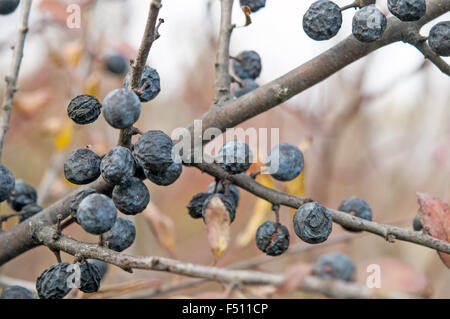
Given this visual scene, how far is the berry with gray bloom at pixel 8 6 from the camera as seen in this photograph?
1.49m

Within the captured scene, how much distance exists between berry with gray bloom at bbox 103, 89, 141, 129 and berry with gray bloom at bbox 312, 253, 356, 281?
1.08 m

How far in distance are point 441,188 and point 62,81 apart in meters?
2.99

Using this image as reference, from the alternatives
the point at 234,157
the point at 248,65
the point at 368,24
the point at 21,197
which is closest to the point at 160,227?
the point at 21,197

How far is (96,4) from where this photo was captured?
2.51 meters

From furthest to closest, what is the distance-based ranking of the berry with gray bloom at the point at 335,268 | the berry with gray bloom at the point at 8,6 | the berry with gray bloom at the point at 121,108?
the berry with gray bloom at the point at 335,268, the berry with gray bloom at the point at 8,6, the berry with gray bloom at the point at 121,108

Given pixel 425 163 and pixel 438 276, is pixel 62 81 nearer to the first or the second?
pixel 425 163

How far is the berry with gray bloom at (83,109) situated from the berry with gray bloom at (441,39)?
2.50 feet

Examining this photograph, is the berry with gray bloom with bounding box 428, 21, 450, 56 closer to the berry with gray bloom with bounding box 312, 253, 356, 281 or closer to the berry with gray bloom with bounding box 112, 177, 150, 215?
the berry with gray bloom with bounding box 112, 177, 150, 215

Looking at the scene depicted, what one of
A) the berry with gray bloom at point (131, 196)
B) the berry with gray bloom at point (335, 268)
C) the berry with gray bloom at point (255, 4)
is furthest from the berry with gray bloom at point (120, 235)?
the berry with gray bloom at point (335, 268)

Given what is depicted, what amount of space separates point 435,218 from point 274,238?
39 centimetres

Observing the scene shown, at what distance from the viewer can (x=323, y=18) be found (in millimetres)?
1105

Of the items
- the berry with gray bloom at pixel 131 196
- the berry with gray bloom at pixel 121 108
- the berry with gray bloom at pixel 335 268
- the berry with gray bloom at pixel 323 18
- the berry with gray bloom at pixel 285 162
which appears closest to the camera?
the berry with gray bloom at pixel 121 108

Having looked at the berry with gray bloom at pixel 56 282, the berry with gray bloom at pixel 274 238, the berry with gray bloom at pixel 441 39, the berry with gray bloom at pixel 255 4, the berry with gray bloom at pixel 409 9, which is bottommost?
the berry with gray bloom at pixel 56 282

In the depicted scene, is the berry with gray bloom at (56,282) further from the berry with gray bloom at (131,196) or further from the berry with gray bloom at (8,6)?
the berry with gray bloom at (8,6)
